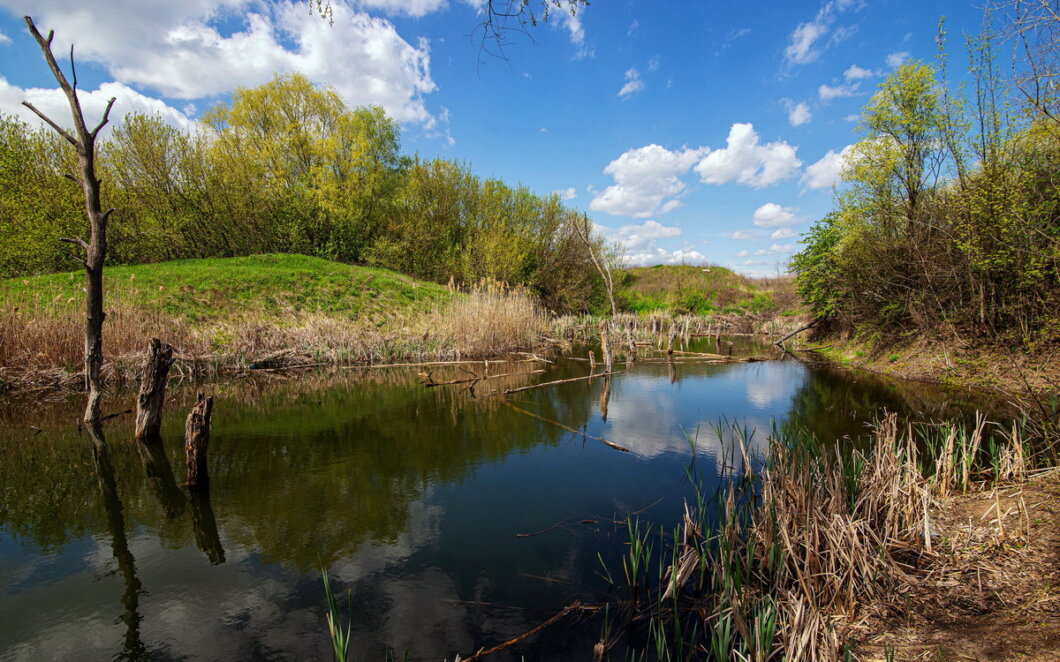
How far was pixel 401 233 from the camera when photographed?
2792cm

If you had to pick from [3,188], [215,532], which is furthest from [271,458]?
[3,188]

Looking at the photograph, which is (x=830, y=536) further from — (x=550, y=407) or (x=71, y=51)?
(x=71, y=51)

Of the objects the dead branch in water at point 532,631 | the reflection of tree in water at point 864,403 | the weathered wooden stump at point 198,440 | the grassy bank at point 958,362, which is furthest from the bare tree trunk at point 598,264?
the dead branch in water at point 532,631

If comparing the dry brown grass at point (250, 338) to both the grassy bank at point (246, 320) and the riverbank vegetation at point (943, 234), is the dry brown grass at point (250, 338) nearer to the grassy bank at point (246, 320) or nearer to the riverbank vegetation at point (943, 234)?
the grassy bank at point (246, 320)

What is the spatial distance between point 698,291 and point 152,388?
33.5m

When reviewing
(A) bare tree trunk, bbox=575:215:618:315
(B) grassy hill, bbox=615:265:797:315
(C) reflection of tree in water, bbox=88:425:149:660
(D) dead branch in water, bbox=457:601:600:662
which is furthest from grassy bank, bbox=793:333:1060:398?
(B) grassy hill, bbox=615:265:797:315

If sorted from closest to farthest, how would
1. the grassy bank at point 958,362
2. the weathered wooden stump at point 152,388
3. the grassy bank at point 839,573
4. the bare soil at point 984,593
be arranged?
the bare soil at point 984,593, the grassy bank at point 839,573, the weathered wooden stump at point 152,388, the grassy bank at point 958,362

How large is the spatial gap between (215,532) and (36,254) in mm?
23163

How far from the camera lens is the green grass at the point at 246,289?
1368 centimetres

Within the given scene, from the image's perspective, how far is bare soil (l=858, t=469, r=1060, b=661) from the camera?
7.21 ft

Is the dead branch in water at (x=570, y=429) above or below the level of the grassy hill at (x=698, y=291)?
below

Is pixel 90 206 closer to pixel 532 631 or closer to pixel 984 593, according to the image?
pixel 532 631

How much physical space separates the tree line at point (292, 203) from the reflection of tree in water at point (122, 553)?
54.0ft

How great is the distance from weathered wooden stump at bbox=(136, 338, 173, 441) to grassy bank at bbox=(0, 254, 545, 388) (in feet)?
14.8
